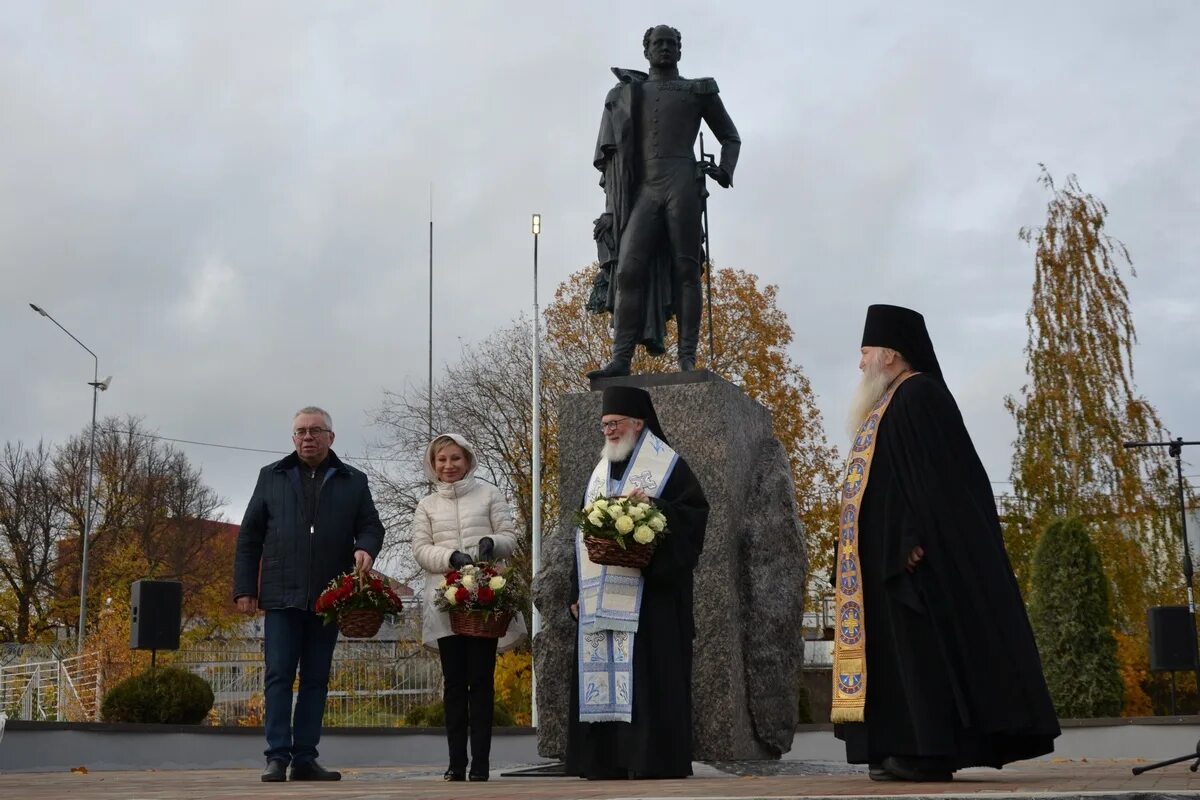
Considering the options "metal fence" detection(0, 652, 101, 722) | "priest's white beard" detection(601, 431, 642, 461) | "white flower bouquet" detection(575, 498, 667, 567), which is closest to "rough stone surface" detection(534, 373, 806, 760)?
"priest's white beard" detection(601, 431, 642, 461)

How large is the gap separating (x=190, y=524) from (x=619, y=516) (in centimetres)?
4417

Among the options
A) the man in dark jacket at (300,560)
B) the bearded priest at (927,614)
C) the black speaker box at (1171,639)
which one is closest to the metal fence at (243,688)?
the black speaker box at (1171,639)

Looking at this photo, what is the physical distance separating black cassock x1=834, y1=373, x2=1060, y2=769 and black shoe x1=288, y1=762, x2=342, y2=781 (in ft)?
10.1

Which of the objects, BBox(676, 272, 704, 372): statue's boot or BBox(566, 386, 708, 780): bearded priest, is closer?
BBox(566, 386, 708, 780): bearded priest

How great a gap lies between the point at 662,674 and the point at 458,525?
1423 millimetres

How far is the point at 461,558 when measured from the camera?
300 inches

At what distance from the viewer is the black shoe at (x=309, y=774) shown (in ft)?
25.5

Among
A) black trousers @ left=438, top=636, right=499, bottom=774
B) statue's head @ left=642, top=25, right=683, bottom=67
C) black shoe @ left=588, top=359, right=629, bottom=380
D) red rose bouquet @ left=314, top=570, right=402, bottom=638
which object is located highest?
statue's head @ left=642, top=25, right=683, bottom=67

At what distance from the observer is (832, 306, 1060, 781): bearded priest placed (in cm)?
585

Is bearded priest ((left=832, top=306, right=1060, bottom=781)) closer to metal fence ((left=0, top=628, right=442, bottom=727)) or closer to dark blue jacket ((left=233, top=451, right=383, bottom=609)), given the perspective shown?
dark blue jacket ((left=233, top=451, right=383, bottom=609))

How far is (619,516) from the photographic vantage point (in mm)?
7008

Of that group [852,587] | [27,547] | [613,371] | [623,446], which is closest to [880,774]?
[852,587]

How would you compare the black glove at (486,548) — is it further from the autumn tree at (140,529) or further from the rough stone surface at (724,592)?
the autumn tree at (140,529)

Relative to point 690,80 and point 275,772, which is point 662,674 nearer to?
point 275,772
